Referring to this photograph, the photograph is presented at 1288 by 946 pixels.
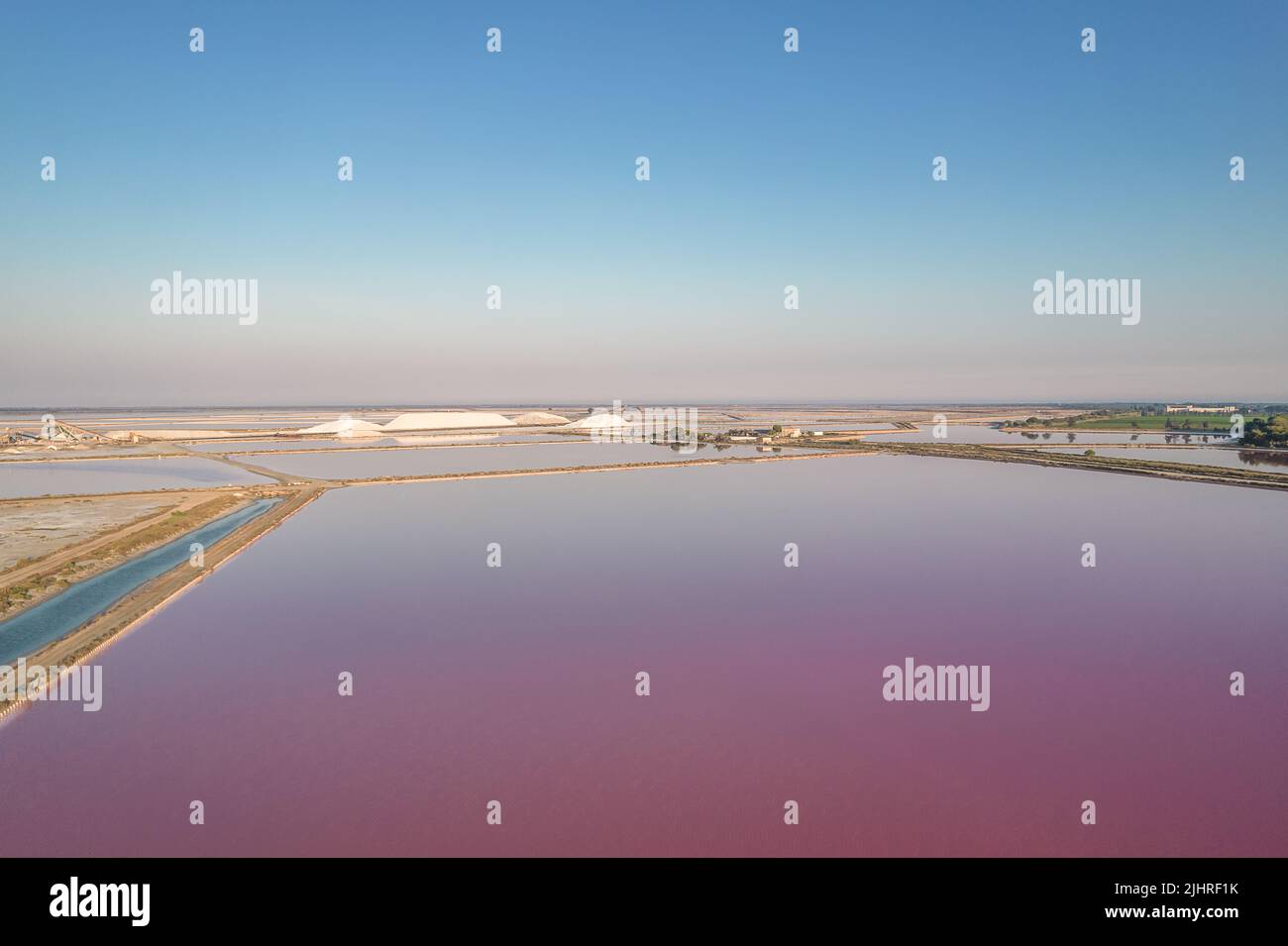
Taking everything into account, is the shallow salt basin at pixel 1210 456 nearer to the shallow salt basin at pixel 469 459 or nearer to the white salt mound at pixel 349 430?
the shallow salt basin at pixel 469 459

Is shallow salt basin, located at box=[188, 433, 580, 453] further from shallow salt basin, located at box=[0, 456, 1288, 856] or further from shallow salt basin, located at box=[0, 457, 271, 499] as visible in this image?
shallow salt basin, located at box=[0, 456, 1288, 856]

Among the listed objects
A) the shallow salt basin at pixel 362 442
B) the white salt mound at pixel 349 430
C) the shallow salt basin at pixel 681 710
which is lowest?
the shallow salt basin at pixel 681 710

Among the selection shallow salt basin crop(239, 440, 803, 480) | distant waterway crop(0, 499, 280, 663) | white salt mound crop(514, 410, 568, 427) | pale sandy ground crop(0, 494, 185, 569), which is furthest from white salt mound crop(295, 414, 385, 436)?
distant waterway crop(0, 499, 280, 663)

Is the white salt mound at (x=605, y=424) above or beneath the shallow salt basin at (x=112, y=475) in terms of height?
above

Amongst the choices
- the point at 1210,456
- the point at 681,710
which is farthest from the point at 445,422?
the point at 681,710

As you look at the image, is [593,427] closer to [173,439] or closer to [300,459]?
[300,459]

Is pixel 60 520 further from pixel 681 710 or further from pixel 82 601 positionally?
pixel 681 710

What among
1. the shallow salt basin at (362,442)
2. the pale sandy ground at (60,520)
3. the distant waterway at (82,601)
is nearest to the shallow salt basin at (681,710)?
the distant waterway at (82,601)
